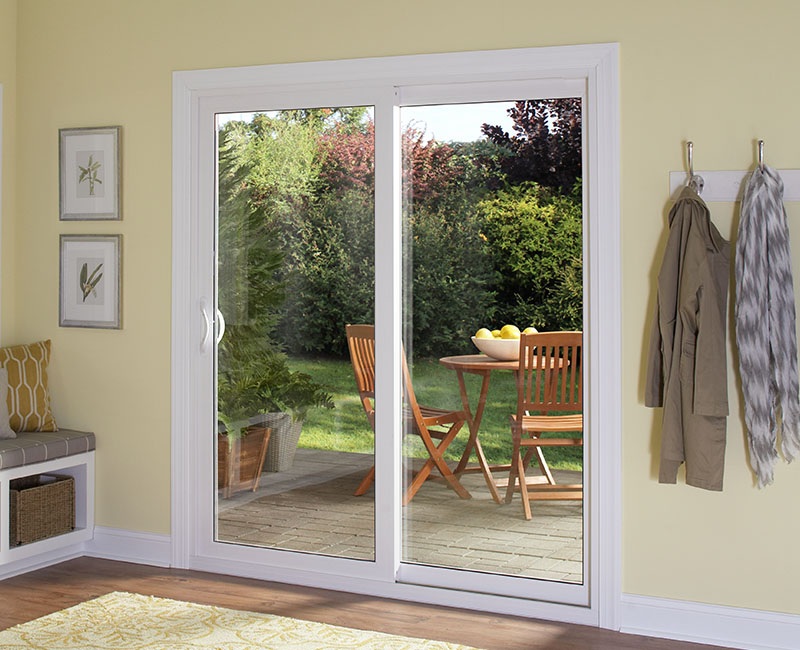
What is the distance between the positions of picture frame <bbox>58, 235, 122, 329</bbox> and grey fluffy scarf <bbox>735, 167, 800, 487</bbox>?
2.86m

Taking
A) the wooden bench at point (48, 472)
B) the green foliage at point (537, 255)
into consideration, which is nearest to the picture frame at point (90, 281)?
the wooden bench at point (48, 472)

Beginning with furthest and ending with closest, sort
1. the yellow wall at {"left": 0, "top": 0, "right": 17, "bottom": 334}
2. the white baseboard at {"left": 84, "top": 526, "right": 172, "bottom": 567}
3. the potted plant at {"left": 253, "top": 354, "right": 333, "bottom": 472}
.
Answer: the yellow wall at {"left": 0, "top": 0, "right": 17, "bottom": 334}
the white baseboard at {"left": 84, "top": 526, "right": 172, "bottom": 567}
the potted plant at {"left": 253, "top": 354, "right": 333, "bottom": 472}

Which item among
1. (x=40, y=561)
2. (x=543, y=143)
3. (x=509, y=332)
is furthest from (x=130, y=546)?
(x=543, y=143)

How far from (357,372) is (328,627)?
1090 mm

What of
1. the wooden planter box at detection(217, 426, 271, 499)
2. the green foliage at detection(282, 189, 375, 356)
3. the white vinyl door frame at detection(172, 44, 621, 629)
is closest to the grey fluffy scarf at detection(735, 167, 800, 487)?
the white vinyl door frame at detection(172, 44, 621, 629)

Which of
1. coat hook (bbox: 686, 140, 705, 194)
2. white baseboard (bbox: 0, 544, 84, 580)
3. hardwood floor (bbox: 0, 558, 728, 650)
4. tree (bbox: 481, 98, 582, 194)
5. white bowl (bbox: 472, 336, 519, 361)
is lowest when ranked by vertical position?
hardwood floor (bbox: 0, 558, 728, 650)

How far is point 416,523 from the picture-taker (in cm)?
413

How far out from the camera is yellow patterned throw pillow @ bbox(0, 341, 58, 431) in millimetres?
4559

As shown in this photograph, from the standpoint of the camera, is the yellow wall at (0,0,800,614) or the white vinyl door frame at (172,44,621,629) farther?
the white vinyl door frame at (172,44,621,629)

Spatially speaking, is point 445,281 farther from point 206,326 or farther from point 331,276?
point 206,326

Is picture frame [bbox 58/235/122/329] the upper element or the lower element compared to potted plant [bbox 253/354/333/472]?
upper

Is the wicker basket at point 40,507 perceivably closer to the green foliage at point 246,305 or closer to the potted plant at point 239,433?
the potted plant at point 239,433

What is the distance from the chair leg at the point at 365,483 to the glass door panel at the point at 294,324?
20 mm

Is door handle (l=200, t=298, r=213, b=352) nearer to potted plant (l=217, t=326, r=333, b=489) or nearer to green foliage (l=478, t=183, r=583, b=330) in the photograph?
potted plant (l=217, t=326, r=333, b=489)
